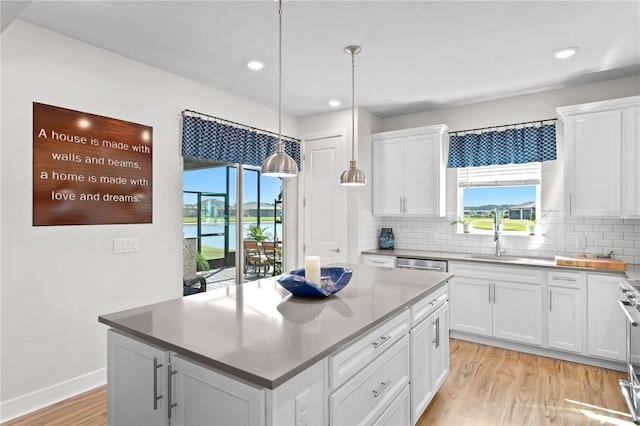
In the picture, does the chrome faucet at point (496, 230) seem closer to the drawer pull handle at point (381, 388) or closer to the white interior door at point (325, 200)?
the white interior door at point (325, 200)

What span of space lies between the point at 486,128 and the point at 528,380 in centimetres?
276

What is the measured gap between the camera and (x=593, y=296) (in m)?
3.31

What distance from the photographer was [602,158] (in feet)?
11.2

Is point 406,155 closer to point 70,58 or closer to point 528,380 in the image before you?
point 528,380

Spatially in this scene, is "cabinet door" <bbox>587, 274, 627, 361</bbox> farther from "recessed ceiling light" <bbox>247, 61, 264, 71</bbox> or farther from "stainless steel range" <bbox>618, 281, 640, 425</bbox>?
"recessed ceiling light" <bbox>247, 61, 264, 71</bbox>

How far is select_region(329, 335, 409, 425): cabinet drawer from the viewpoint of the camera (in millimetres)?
1517

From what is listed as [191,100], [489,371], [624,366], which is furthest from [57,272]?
[624,366]

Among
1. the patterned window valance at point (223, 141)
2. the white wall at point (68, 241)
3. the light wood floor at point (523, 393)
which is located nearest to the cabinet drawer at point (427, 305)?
the light wood floor at point (523, 393)

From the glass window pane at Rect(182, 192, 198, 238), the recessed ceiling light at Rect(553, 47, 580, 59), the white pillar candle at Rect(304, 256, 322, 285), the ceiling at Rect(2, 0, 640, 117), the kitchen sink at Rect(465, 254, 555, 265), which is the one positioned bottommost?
the kitchen sink at Rect(465, 254, 555, 265)

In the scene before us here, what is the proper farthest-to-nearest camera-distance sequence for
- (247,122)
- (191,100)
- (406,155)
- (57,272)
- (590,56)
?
1. (406,155)
2. (247,122)
3. (191,100)
4. (590,56)
5. (57,272)

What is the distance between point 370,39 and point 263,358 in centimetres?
247

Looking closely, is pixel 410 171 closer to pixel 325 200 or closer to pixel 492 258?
pixel 325 200

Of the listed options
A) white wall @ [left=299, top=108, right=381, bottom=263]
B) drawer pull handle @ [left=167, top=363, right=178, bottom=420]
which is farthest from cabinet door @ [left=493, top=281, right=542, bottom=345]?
drawer pull handle @ [left=167, top=363, right=178, bottom=420]

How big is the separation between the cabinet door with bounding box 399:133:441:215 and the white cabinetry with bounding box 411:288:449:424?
5.98ft
